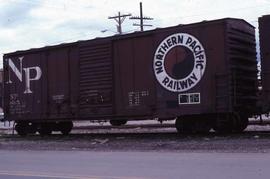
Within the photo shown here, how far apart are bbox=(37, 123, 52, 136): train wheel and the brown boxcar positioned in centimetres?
68

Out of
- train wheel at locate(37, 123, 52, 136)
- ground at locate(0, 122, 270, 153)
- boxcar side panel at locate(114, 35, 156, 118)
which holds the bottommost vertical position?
ground at locate(0, 122, 270, 153)

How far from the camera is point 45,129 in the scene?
2330 cm

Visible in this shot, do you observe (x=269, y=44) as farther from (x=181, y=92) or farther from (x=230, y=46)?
(x=181, y=92)

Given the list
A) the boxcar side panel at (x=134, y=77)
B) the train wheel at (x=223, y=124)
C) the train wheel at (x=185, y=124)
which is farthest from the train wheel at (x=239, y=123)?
the boxcar side panel at (x=134, y=77)

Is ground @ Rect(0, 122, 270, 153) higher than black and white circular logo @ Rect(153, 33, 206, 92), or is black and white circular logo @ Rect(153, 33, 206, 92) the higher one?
black and white circular logo @ Rect(153, 33, 206, 92)

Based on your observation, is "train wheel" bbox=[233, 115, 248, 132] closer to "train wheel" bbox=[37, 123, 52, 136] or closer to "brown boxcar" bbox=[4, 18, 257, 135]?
"brown boxcar" bbox=[4, 18, 257, 135]

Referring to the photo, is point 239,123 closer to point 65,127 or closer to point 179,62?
point 179,62

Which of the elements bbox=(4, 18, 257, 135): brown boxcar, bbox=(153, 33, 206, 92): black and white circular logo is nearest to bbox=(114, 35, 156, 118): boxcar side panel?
bbox=(4, 18, 257, 135): brown boxcar

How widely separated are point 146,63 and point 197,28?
2230mm

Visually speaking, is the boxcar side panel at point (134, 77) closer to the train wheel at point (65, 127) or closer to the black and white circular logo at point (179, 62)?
the black and white circular logo at point (179, 62)

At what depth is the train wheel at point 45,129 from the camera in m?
23.2

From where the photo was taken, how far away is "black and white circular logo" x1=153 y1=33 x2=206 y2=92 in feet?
58.0

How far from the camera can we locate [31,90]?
22406 millimetres

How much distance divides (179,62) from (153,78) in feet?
3.83
